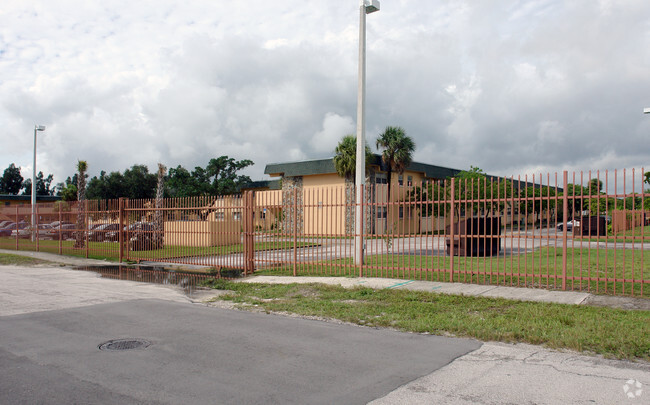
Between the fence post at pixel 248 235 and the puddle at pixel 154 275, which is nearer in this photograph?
the puddle at pixel 154 275

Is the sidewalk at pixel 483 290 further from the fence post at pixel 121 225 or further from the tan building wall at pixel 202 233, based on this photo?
the fence post at pixel 121 225

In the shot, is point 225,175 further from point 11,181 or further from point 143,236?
point 11,181

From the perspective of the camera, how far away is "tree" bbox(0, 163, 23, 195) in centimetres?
9138

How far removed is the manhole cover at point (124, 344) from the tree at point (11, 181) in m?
102

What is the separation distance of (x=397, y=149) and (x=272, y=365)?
113ft

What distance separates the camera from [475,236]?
1073cm

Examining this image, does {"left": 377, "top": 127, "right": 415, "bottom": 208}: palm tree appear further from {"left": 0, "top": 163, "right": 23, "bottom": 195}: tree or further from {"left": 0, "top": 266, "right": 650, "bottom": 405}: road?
{"left": 0, "top": 163, "right": 23, "bottom": 195}: tree

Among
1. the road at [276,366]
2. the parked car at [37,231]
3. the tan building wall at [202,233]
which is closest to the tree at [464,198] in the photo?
the road at [276,366]

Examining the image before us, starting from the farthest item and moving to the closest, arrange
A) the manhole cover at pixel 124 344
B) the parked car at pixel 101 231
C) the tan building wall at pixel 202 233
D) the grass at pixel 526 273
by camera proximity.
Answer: the parked car at pixel 101 231
the tan building wall at pixel 202 233
the grass at pixel 526 273
the manhole cover at pixel 124 344

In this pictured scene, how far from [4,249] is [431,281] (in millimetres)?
24344

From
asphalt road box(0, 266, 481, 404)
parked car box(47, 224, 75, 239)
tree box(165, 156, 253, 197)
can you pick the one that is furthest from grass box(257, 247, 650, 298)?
tree box(165, 156, 253, 197)

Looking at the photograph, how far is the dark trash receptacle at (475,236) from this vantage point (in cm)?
1073

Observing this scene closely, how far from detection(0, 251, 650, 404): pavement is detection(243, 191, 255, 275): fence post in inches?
216

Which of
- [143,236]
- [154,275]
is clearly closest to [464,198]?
[154,275]
